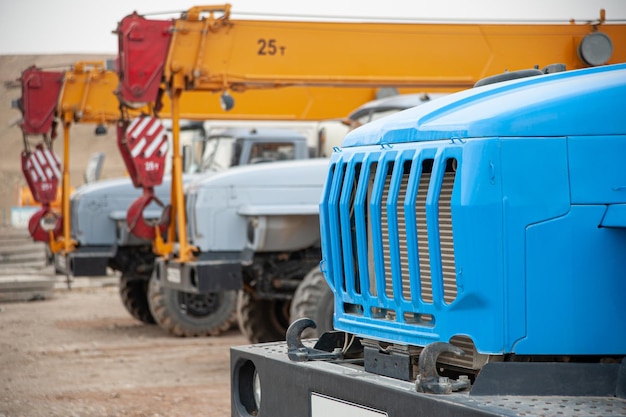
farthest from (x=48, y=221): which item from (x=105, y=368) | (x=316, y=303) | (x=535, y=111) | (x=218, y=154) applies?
(x=535, y=111)

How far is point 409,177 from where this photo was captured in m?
3.76

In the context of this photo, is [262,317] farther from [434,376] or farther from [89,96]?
Answer: [434,376]

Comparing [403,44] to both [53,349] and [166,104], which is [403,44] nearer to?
[53,349]

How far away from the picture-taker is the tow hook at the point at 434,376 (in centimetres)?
353

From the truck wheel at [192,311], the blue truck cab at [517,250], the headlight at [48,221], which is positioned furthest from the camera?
the headlight at [48,221]

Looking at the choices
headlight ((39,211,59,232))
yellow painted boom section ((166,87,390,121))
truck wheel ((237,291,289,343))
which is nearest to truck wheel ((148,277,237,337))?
truck wheel ((237,291,289,343))

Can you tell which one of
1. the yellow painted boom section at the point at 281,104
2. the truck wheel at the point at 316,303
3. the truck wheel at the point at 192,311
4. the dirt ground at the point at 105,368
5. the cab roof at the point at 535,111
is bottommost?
the dirt ground at the point at 105,368

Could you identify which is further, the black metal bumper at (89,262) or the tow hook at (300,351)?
the black metal bumper at (89,262)

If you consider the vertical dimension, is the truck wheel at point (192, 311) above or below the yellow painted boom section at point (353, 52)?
below

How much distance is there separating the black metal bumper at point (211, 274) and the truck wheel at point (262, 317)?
1.65 feet

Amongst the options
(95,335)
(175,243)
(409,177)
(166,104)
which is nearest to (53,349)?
(95,335)

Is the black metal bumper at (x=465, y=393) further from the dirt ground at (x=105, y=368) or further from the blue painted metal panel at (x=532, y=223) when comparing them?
the dirt ground at (x=105, y=368)

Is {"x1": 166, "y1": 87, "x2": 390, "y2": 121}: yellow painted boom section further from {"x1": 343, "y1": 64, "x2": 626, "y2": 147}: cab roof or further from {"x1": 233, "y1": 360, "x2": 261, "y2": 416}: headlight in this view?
{"x1": 343, "y1": 64, "x2": 626, "y2": 147}: cab roof

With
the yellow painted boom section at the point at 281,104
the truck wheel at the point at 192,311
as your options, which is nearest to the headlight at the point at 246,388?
the truck wheel at the point at 192,311
